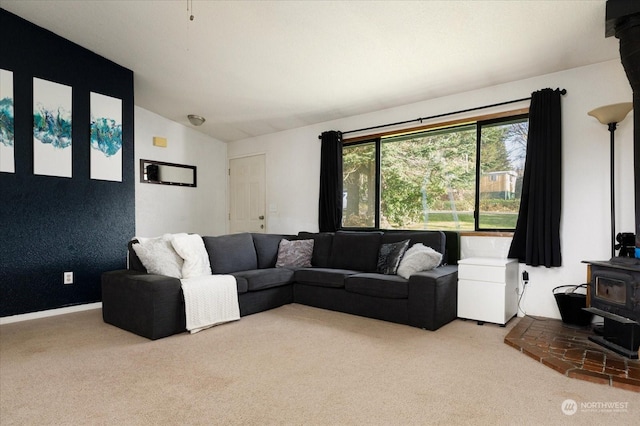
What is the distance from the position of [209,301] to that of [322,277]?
1.28 meters

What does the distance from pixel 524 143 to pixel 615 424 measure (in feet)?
9.32

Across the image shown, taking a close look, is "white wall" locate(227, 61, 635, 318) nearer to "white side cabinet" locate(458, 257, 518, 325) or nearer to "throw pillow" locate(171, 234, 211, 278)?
"white side cabinet" locate(458, 257, 518, 325)

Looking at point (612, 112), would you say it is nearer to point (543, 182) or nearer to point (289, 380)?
point (543, 182)

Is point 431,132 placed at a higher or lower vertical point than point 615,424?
higher

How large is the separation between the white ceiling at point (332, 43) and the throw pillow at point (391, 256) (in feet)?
6.08

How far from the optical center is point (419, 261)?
11.7ft

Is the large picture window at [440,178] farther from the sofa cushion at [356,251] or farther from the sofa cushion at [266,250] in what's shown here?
the sofa cushion at [266,250]

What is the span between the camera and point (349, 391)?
2096mm

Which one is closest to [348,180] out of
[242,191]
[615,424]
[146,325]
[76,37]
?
[242,191]

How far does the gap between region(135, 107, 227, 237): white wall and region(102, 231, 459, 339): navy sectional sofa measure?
2.08 m

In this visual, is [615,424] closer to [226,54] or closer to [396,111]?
[396,111]

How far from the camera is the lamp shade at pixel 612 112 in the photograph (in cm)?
297

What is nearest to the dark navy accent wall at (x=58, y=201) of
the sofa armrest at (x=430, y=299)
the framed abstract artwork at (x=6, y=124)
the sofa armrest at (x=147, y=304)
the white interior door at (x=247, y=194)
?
the framed abstract artwork at (x=6, y=124)

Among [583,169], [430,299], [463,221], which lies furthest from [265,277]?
[583,169]
